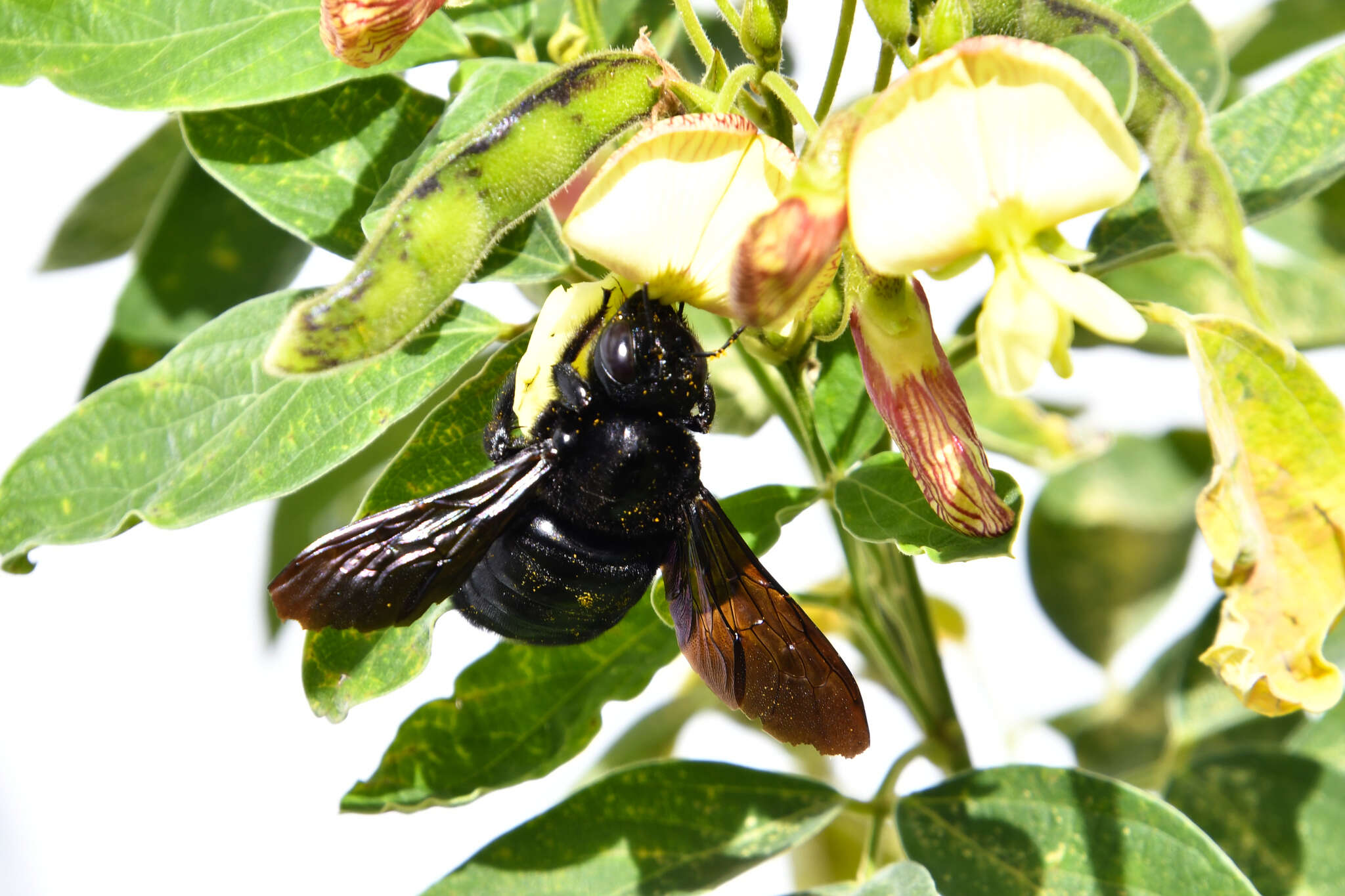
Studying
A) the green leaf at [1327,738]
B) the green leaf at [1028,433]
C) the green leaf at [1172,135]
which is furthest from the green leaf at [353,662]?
the green leaf at [1327,738]

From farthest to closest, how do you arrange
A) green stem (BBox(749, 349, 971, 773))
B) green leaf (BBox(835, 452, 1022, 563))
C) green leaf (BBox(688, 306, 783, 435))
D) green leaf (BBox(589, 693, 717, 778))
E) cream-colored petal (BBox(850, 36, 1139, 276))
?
green leaf (BBox(589, 693, 717, 778)) → green leaf (BBox(688, 306, 783, 435)) → green stem (BBox(749, 349, 971, 773)) → green leaf (BBox(835, 452, 1022, 563)) → cream-colored petal (BBox(850, 36, 1139, 276))

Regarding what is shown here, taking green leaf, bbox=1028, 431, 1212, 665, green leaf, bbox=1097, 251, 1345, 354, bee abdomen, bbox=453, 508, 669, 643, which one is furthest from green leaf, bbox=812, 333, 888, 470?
green leaf, bbox=1028, 431, 1212, 665

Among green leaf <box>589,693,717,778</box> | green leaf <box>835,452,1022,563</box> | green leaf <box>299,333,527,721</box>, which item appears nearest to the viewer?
green leaf <box>835,452,1022,563</box>

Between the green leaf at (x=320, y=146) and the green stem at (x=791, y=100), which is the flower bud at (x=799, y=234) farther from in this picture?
the green leaf at (x=320, y=146)

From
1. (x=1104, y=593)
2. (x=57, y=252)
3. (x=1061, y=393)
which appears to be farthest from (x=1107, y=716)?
(x=57, y=252)

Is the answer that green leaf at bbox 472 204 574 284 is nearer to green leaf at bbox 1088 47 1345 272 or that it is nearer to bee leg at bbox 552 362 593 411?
bee leg at bbox 552 362 593 411

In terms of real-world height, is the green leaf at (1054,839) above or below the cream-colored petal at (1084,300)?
below

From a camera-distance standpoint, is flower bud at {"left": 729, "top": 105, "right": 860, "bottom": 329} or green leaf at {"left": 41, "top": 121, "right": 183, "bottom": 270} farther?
green leaf at {"left": 41, "top": 121, "right": 183, "bottom": 270}

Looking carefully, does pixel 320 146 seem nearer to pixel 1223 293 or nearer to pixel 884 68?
pixel 884 68
